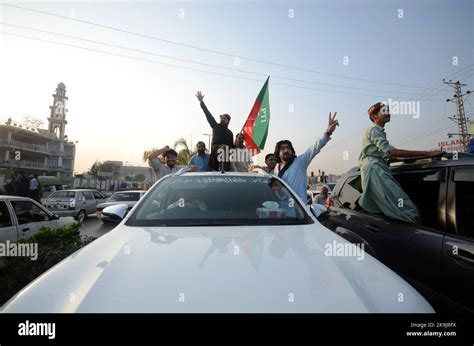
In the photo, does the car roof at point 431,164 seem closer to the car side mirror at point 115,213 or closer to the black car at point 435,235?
the black car at point 435,235

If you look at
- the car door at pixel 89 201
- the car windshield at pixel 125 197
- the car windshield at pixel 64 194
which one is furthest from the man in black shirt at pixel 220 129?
the car door at pixel 89 201

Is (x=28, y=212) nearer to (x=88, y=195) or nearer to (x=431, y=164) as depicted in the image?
(x=431, y=164)

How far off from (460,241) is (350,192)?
6.10 feet

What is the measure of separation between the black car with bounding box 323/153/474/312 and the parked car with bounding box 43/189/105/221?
12743 millimetres

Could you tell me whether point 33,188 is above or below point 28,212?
→ above

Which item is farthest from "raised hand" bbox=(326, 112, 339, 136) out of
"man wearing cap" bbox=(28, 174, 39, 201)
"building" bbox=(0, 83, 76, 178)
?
"building" bbox=(0, 83, 76, 178)

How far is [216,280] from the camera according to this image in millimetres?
1221

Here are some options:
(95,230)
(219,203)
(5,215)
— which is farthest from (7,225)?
(95,230)

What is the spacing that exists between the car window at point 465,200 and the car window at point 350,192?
1302 mm

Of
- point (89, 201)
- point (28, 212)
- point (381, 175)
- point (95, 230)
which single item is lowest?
point (95, 230)

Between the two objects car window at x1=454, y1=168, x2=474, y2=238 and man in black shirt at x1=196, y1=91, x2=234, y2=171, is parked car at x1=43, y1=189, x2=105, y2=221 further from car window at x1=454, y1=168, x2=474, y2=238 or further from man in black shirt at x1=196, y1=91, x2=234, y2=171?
car window at x1=454, y1=168, x2=474, y2=238

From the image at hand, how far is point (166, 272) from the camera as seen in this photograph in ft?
4.28
